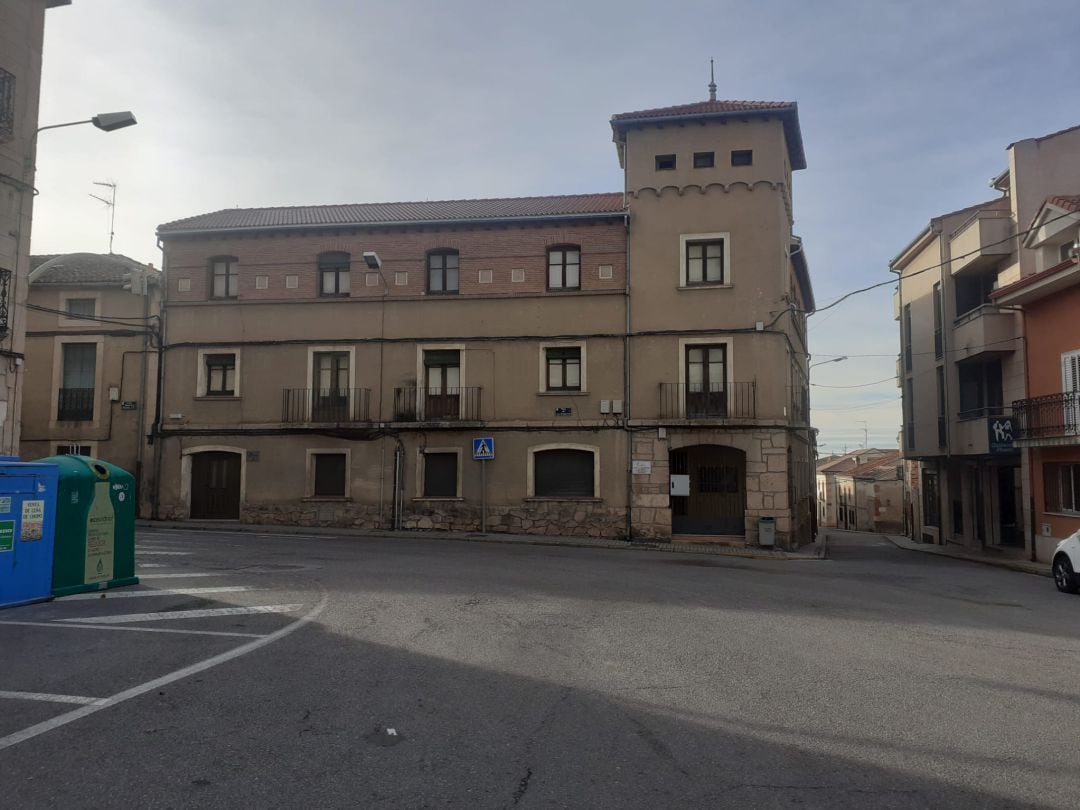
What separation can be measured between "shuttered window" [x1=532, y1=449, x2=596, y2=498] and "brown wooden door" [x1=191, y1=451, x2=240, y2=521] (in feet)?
30.2

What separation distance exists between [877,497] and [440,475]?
4683 centimetres

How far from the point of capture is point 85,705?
543 centimetres

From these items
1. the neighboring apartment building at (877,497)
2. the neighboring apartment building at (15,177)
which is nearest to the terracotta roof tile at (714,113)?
the neighboring apartment building at (15,177)

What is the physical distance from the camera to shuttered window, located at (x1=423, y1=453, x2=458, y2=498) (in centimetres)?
2261

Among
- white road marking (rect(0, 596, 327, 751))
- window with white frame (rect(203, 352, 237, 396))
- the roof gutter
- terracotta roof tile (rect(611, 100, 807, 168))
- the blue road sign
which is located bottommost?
white road marking (rect(0, 596, 327, 751))

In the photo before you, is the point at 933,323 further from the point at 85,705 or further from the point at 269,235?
the point at 85,705

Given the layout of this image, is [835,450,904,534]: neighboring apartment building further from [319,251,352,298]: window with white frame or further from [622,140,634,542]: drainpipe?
[319,251,352,298]: window with white frame

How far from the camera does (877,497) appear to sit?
5944 cm

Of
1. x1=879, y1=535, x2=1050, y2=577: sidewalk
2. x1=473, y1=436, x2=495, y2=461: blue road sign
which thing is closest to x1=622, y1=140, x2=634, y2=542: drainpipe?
x1=473, y1=436, x2=495, y2=461: blue road sign

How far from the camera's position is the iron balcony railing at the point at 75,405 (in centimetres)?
2431

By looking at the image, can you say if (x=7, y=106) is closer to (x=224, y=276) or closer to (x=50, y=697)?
(x=224, y=276)

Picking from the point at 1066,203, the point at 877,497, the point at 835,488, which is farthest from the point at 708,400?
the point at 835,488

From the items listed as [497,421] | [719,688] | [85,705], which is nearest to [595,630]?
[719,688]

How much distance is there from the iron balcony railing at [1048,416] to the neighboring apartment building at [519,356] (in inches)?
227
